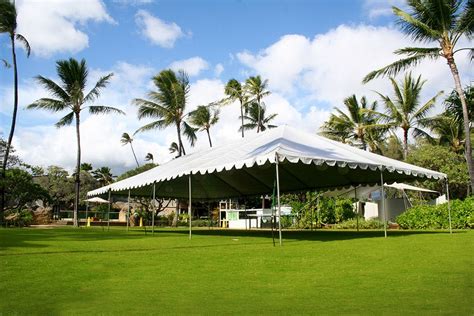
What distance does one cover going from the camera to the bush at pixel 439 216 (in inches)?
547

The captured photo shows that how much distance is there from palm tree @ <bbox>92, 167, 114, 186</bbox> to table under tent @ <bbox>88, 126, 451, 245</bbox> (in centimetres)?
3481

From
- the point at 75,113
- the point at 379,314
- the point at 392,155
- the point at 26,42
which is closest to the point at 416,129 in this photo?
the point at 392,155

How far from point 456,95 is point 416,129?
28.7 feet

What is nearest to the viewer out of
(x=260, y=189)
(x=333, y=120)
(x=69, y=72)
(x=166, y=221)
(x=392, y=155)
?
(x=260, y=189)

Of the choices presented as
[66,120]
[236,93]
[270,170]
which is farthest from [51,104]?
[270,170]

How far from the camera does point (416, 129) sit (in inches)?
1021

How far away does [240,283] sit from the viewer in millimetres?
4012

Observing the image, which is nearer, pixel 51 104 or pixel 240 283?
pixel 240 283

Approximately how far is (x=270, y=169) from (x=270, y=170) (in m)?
0.14

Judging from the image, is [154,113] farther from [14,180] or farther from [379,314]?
[379,314]

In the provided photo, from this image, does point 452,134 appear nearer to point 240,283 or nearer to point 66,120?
point 66,120

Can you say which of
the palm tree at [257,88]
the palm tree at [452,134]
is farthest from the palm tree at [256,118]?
the palm tree at [452,134]

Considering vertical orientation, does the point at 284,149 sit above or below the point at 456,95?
below

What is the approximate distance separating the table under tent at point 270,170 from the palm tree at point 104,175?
1371 inches
